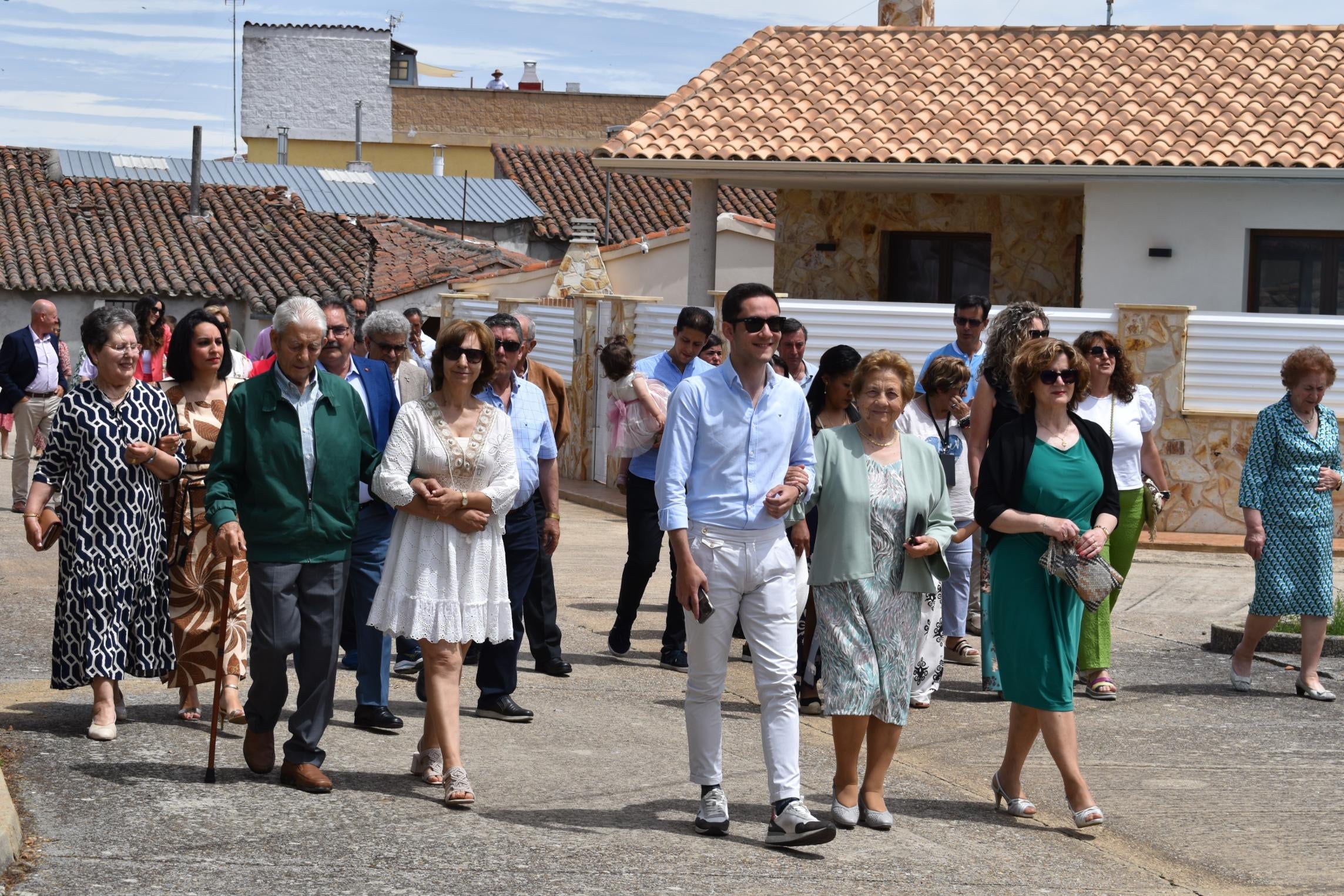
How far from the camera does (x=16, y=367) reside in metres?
15.4

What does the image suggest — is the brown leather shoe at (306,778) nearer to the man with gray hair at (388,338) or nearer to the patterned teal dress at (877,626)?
the patterned teal dress at (877,626)

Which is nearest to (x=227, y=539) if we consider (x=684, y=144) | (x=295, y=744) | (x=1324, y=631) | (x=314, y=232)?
(x=295, y=744)

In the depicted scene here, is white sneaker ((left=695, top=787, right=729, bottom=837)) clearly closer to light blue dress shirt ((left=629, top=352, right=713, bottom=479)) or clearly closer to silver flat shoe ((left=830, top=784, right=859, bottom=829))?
silver flat shoe ((left=830, top=784, right=859, bottom=829))

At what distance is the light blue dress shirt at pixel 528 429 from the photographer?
26.7ft

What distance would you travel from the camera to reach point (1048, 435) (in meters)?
6.67

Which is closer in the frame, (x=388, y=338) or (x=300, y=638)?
(x=300, y=638)

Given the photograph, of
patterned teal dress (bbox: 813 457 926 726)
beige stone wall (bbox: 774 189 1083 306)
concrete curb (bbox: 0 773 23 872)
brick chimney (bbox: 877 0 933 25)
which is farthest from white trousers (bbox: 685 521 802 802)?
brick chimney (bbox: 877 0 933 25)

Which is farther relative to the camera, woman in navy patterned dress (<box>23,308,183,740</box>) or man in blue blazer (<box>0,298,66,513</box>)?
man in blue blazer (<box>0,298,66,513</box>)

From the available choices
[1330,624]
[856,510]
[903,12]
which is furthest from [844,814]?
[903,12]

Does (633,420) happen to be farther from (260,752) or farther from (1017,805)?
(1017,805)

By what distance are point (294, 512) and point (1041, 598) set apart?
2877 millimetres

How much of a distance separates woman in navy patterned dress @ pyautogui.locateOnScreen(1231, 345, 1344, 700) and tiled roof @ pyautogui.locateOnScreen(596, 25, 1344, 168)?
9.68 m

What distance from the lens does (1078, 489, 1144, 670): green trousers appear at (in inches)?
349

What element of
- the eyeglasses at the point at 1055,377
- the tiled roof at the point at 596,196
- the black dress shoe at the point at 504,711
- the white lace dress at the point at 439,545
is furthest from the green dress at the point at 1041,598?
the tiled roof at the point at 596,196
